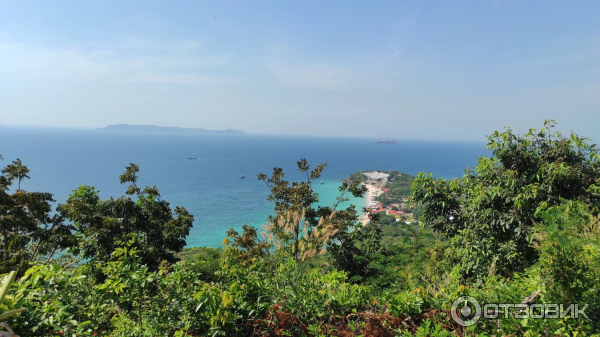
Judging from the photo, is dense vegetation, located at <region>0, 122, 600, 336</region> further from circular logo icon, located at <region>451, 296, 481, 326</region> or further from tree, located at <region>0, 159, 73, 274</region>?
tree, located at <region>0, 159, 73, 274</region>

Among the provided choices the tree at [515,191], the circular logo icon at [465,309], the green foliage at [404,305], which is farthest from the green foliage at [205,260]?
the tree at [515,191]

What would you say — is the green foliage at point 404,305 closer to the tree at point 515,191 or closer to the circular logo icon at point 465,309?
the circular logo icon at point 465,309

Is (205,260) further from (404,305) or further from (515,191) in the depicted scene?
(404,305)

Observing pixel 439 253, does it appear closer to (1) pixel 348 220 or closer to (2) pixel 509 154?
(1) pixel 348 220

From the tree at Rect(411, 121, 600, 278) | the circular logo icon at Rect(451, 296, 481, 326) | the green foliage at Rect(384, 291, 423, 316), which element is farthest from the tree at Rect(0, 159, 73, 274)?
the tree at Rect(411, 121, 600, 278)

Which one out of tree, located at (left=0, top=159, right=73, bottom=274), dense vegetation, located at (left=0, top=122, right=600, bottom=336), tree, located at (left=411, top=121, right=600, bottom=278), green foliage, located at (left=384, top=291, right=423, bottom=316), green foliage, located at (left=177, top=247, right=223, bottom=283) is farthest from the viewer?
tree, located at (left=0, top=159, right=73, bottom=274)

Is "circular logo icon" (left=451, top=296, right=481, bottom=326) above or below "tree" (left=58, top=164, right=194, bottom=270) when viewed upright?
above

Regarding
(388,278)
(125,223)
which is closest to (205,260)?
(125,223)
